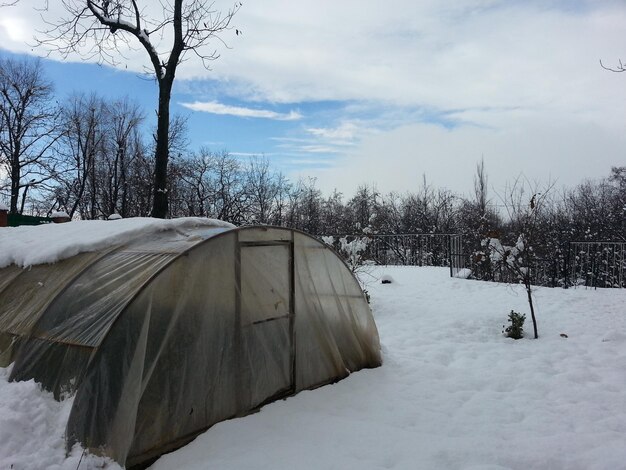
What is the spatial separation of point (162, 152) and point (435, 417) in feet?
27.7

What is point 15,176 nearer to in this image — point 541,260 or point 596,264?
point 541,260

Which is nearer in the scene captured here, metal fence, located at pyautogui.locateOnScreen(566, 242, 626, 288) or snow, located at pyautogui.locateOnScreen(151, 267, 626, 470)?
snow, located at pyautogui.locateOnScreen(151, 267, 626, 470)

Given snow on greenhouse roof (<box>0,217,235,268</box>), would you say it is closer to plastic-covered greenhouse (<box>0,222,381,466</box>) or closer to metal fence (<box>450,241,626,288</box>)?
plastic-covered greenhouse (<box>0,222,381,466</box>)

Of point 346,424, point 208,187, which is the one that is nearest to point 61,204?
point 208,187

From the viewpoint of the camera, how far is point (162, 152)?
10477 millimetres

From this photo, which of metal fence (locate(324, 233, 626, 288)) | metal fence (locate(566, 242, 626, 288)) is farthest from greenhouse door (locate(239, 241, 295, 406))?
metal fence (locate(566, 242, 626, 288))

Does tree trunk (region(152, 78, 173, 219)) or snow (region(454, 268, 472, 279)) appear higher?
tree trunk (region(152, 78, 173, 219))

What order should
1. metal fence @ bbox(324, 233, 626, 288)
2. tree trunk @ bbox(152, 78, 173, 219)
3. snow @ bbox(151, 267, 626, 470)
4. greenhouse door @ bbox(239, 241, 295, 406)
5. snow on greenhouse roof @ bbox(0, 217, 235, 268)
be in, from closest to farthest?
snow @ bbox(151, 267, 626, 470) < greenhouse door @ bbox(239, 241, 295, 406) < snow on greenhouse roof @ bbox(0, 217, 235, 268) < tree trunk @ bbox(152, 78, 173, 219) < metal fence @ bbox(324, 233, 626, 288)

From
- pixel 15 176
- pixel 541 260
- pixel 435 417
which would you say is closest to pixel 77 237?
pixel 435 417

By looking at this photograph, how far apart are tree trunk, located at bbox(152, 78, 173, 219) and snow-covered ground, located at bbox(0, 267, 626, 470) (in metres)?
5.89

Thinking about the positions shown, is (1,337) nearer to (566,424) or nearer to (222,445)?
(222,445)

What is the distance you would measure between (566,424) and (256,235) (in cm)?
357

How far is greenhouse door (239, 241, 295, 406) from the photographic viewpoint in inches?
175

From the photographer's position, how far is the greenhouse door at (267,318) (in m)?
4.44
